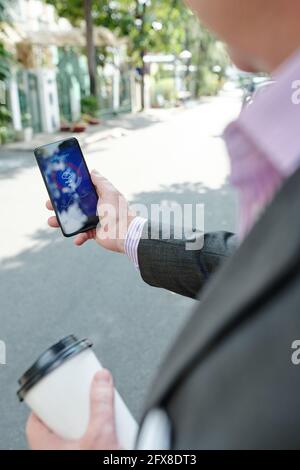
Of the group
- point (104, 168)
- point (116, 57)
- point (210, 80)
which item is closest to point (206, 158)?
point (104, 168)

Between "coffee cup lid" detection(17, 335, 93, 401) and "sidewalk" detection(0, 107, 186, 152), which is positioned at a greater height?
"coffee cup lid" detection(17, 335, 93, 401)

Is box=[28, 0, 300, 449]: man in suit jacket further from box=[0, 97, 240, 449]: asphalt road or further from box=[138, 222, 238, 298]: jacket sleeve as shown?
box=[138, 222, 238, 298]: jacket sleeve

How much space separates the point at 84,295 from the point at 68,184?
2712mm

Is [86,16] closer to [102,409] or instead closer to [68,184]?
[68,184]

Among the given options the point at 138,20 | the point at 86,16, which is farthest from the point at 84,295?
the point at 138,20

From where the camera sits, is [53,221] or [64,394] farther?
[53,221]

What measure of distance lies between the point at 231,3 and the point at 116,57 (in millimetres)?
19827

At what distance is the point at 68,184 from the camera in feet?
4.52

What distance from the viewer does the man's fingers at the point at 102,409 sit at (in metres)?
0.70

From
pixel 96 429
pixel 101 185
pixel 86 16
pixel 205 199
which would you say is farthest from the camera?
pixel 86 16

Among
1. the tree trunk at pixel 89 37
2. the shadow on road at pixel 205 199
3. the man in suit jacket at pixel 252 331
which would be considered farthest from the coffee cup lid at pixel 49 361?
the tree trunk at pixel 89 37

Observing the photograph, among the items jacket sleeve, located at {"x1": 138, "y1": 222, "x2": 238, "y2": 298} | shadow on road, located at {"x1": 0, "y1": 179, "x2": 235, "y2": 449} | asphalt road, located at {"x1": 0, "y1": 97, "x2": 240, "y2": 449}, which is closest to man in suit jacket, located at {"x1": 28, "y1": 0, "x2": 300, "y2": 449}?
asphalt road, located at {"x1": 0, "y1": 97, "x2": 240, "y2": 449}

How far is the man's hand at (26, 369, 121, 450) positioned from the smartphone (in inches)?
27.9

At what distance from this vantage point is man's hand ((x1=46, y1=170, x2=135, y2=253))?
4.72 feet
